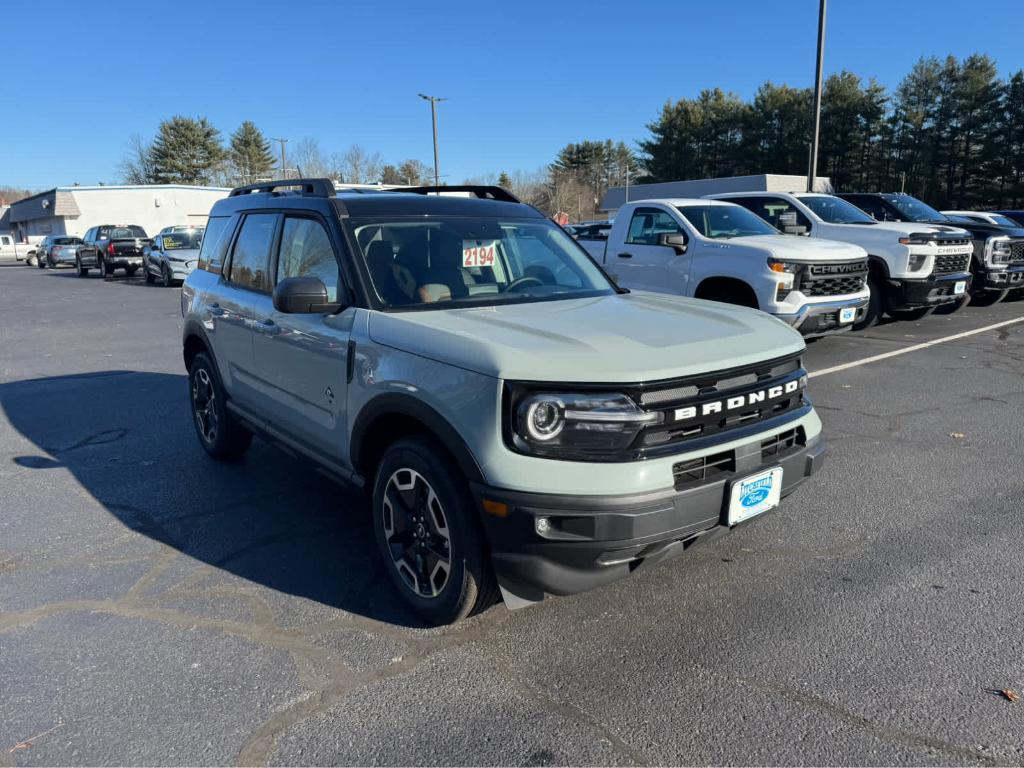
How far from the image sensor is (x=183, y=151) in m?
85.6

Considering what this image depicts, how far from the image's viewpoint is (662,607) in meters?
3.35

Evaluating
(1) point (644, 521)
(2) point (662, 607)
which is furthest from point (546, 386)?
(2) point (662, 607)

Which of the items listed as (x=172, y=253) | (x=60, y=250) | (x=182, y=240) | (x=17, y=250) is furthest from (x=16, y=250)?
(x=172, y=253)

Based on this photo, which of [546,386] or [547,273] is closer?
[546,386]

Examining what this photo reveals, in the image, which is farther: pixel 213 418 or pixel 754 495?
pixel 213 418

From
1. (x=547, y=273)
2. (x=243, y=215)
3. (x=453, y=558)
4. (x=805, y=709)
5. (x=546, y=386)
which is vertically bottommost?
(x=805, y=709)

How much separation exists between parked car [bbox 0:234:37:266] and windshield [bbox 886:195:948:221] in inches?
1828

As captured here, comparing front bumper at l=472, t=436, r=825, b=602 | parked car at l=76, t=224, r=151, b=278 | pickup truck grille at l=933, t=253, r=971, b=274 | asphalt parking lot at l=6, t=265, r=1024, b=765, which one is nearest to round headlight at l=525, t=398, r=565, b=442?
front bumper at l=472, t=436, r=825, b=602

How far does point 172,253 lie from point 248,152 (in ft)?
260

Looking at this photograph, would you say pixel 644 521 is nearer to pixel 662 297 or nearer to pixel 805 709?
pixel 805 709

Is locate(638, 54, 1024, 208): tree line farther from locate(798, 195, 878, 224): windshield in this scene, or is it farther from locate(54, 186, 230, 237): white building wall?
locate(798, 195, 878, 224): windshield

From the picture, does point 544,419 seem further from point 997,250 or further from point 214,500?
point 997,250

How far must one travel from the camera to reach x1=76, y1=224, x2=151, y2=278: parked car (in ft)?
87.4

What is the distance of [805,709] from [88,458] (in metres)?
5.23
